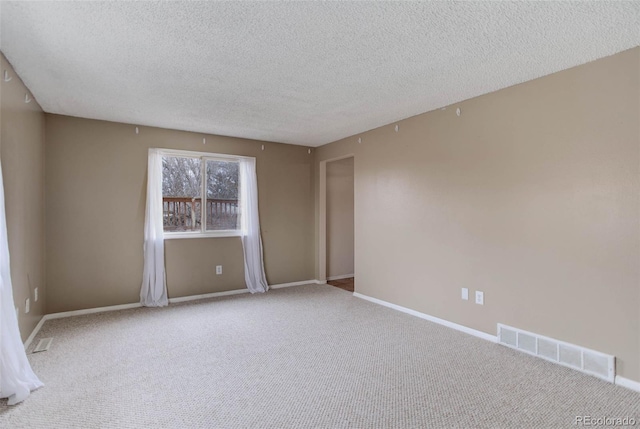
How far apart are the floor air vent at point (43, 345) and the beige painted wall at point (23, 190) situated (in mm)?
138

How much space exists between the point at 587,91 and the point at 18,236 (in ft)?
15.5

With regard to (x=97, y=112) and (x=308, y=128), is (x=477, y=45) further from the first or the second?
(x=97, y=112)

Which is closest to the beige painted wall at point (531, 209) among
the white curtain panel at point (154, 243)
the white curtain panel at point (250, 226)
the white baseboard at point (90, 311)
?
the white curtain panel at point (250, 226)

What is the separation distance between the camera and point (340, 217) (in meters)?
5.96

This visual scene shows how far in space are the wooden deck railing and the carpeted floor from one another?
1.43 m

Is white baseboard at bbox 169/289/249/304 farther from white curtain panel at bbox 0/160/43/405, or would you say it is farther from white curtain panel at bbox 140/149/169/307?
white curtain panel at bbox 0/160/43/405

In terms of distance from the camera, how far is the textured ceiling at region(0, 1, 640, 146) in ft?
6.02

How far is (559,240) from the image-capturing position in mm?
2633

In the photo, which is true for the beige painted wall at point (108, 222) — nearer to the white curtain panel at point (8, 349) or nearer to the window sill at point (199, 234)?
the window sill at point (199, 234)

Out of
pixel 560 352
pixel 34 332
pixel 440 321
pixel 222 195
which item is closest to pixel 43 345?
pixel 34 332

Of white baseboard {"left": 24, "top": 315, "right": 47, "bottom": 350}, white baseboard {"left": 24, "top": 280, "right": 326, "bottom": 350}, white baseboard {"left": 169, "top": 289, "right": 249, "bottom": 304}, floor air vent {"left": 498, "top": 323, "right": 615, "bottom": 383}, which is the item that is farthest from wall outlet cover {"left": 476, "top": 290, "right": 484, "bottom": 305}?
white baseboard {"left": 24, "top": 315, "right": 47, "bottom": 350}

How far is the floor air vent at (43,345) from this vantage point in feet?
9.36

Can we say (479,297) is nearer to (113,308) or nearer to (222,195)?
(222,195)

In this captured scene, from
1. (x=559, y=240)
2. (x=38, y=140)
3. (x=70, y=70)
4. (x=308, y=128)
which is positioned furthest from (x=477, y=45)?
(x=38, y=140)
